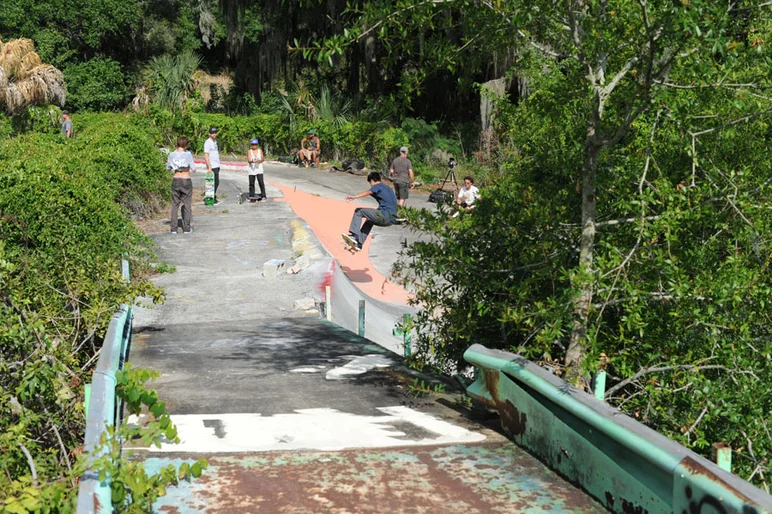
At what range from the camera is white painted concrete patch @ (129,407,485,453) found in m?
5.89

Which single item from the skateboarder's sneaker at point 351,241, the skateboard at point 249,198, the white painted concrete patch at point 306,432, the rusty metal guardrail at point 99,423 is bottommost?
the white painted concrete patch at point 306,432

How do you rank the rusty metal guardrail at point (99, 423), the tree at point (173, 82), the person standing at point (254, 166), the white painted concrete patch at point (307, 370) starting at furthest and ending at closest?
the tree at point (173, 82)
the person standing at point (254, 166)
the white painted concrete patch at point (307, 370)
the rusty metal guardrail at point (99, 423)

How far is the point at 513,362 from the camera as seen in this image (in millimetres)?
6137

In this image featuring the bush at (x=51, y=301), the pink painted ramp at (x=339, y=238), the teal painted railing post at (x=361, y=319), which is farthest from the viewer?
the pink painted ramp at (x=339, y=238)

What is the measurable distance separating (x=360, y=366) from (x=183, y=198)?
32.0ft

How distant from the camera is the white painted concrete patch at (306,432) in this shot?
589 cm

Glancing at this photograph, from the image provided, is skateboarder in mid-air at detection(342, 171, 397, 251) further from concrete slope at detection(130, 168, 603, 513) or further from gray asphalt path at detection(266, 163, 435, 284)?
gray asphalt path at detection(266, 163, 435, 284)

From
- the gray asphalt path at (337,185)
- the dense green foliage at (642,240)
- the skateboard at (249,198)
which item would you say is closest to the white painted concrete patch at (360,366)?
the dense green foliage at (642,240)

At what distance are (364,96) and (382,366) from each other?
104 ft

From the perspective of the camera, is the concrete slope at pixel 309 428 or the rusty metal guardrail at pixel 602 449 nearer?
the rusty metal guardrail at pixel 602 449

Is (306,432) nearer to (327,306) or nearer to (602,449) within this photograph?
(602,449)

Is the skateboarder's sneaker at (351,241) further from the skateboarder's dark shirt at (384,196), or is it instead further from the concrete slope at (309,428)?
the concrete slope at (309,428)

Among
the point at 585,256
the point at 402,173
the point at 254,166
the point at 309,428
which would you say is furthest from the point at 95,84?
the point at 585,256

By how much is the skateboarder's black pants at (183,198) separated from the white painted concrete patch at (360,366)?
901 centimetres
